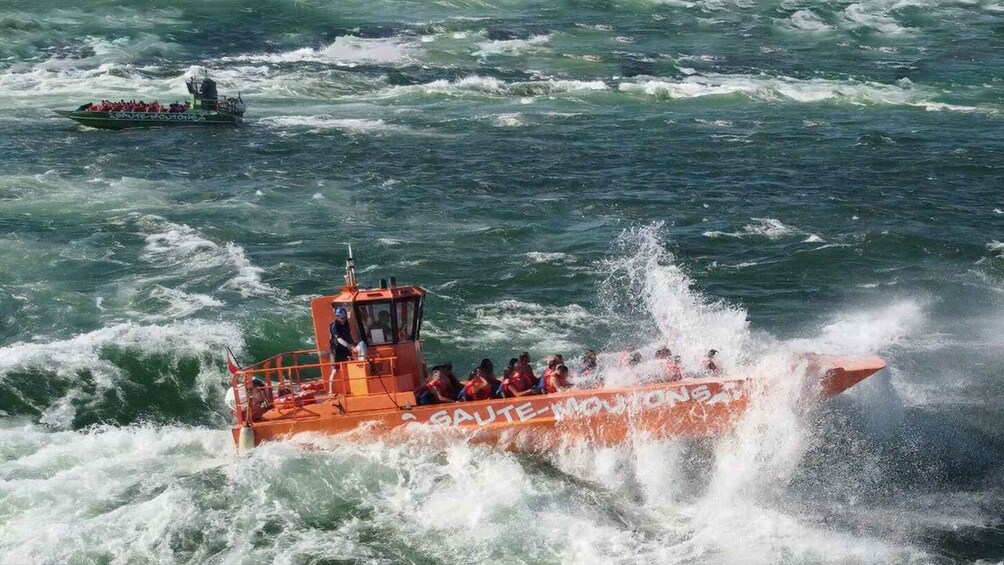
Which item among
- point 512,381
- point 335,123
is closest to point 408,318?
point 512,381

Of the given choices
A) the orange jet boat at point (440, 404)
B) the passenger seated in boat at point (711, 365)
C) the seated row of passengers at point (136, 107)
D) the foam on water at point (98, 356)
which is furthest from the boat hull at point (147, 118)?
the passenger seated in boat at point (711, 365)

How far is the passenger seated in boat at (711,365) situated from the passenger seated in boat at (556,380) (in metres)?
2.59

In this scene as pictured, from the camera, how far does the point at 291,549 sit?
66.8ft

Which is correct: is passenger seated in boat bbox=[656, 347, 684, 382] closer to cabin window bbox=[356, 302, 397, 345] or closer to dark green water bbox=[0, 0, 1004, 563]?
dark green water bbox=[0, 0, 1004, 563]

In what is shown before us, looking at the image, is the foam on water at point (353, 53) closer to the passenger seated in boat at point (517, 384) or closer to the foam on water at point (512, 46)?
the foam on water at point (512, 46)

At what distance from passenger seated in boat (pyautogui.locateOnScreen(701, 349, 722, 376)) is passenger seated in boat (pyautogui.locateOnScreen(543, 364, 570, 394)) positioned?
2591mm

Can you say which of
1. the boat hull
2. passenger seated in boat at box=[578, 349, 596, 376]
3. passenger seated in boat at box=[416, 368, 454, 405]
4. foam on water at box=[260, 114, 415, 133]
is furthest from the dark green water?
passenger seated in boat at box=[578, 349, 596, 376]

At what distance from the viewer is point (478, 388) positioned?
23438 millimetres

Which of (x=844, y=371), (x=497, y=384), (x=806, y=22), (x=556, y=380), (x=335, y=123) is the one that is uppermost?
(x=806, y=22)

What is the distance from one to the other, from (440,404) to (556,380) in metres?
2.12

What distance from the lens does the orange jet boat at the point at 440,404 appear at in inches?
866

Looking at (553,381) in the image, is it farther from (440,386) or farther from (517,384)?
(440,386)

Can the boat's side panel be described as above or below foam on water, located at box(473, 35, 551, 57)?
below

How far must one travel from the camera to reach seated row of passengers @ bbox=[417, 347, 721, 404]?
917 inches
